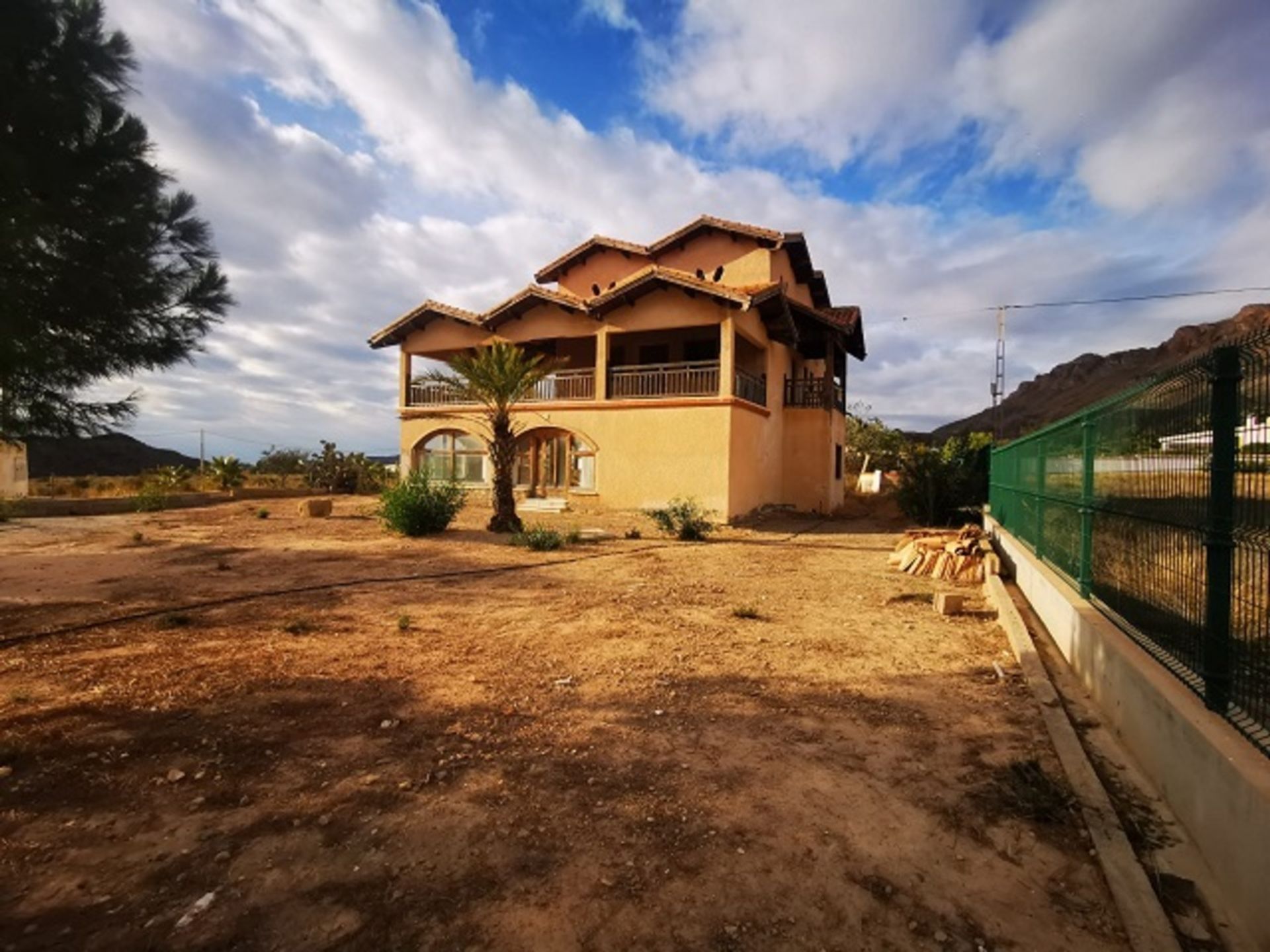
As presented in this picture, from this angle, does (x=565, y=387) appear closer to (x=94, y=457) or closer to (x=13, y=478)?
(x=94, y=457)

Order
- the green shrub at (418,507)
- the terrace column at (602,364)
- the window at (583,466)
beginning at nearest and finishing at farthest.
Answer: the green shrub at (418,507)
the terrace column at (602,364)
the window at (583,466)

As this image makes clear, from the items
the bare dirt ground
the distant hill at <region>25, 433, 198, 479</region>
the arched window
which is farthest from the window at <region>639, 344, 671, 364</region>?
the bare dirt ground

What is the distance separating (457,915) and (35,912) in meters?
1.51

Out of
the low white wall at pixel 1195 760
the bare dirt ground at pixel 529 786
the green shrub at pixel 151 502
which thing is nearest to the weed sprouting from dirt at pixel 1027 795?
the bare dirt ground at pixel 529 786

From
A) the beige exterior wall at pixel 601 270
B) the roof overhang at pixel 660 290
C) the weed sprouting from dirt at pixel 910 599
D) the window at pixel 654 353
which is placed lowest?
the weed sprouting from dirt at pixel 910 599

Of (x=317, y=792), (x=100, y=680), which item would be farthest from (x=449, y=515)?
(x=317, y=792)

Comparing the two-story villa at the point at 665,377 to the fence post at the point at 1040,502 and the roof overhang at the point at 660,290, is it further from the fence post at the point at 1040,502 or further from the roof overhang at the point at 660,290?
the fence post at the point at 1040,502

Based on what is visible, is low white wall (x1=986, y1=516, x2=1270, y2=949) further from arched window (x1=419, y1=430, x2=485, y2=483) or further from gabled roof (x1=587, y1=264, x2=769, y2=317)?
arched window (x1=419, y1=430, x2=485, y2=483)

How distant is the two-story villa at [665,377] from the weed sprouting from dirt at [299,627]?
32.8 ft

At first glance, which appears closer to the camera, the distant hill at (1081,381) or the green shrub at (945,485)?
the green shrub at (945,485)

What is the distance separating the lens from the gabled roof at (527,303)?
1866cm

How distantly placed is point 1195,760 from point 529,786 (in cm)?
293

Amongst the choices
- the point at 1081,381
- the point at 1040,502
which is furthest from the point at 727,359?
the point at 1081,381

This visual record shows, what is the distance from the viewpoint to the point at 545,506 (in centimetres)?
1909
